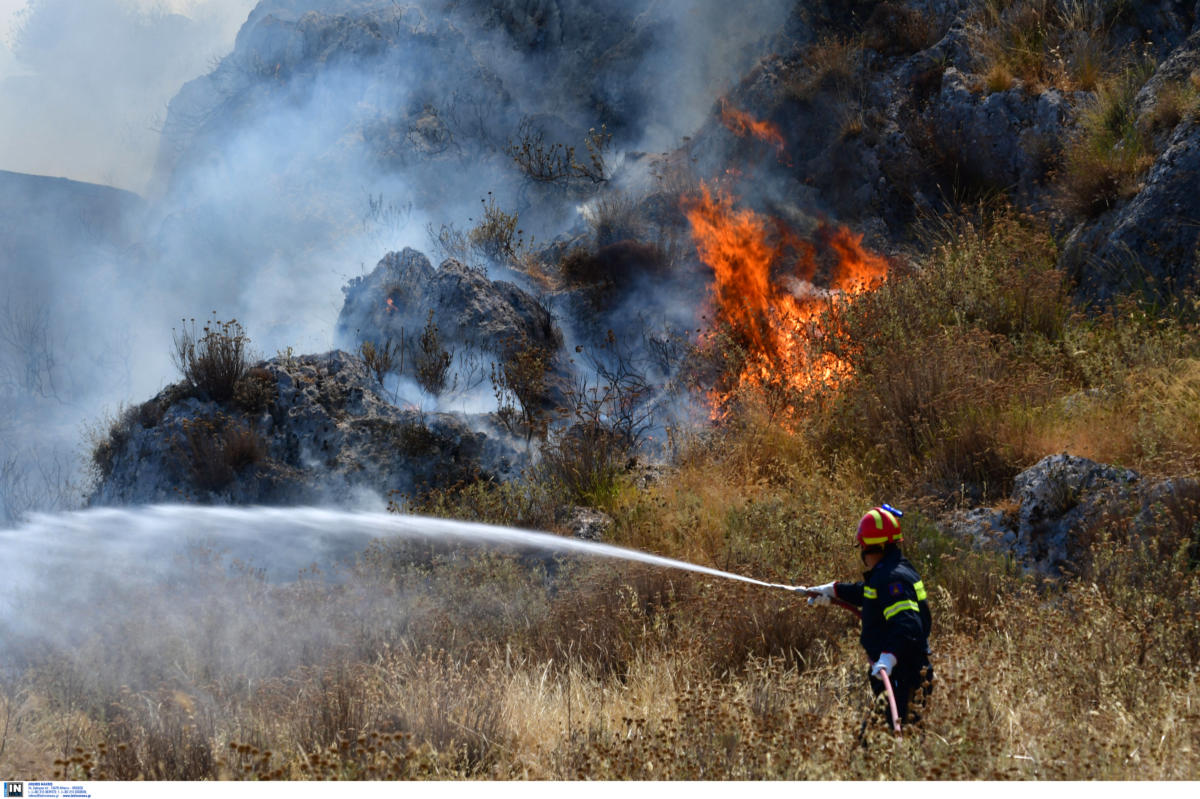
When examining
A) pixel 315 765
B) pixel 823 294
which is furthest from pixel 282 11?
pixel 315 765

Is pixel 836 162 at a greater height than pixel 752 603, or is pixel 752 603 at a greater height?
pixel 836 162

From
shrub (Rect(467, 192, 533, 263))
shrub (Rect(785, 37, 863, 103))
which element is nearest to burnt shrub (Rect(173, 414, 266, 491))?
shrub (Rect(467, 192, 533, 263))

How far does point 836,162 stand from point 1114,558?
9048 mm

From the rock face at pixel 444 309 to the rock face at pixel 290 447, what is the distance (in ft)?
7.11

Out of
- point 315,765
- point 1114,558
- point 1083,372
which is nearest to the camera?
point 315,765

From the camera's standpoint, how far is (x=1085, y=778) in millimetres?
3289

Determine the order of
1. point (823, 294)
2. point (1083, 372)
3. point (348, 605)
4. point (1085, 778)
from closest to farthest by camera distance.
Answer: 1. point (1085, 778)
2. point (348, 605)
3. point (1083, 372)
4. point (823, 294)

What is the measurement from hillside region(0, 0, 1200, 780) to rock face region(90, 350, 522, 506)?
0.13ft

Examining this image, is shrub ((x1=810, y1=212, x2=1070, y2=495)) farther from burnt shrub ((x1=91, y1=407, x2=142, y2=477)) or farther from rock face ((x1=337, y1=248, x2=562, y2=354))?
burnt shrub ((x1=91, y1=407, x2=142, y2=477))

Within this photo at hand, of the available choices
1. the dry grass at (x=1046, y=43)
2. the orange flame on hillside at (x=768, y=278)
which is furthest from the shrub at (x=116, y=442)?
the dry grass at (x=1046, y=43)

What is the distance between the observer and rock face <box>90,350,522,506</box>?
822cm

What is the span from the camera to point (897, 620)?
3.69 metres

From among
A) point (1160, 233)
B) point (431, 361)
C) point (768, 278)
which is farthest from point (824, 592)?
point (768, 278)
